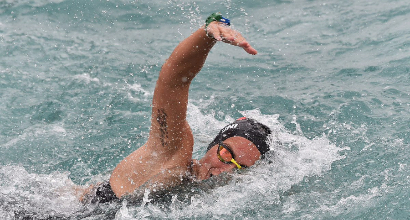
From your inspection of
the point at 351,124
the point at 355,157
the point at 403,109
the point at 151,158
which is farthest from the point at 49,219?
the point at 403,109

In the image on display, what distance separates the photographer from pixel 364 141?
565 cm

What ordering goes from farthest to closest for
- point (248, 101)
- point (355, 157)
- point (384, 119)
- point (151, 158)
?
point (248, 101), point (384, 119), point (355, 157), point (151, 158)


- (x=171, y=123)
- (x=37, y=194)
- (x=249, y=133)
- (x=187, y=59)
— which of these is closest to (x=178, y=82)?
(x=187, y=59)

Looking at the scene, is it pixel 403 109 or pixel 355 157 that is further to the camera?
pixel 403 109

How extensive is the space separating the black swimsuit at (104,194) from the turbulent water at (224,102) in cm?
9

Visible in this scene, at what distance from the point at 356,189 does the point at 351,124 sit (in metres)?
1.60

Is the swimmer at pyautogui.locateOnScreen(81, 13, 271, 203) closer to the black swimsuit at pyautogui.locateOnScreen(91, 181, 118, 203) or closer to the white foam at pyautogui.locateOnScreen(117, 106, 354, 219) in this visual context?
the black swimsuit at pyautogui.locateOnScreen(91, 181, 118, 203)

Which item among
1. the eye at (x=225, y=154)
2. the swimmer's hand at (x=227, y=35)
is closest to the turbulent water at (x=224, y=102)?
the eye at (x=225, y=154)

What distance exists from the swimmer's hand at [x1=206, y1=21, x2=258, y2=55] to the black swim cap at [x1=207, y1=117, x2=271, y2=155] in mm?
1860

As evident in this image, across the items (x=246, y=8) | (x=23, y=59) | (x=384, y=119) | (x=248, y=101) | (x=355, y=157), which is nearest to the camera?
(x=355, y=157)

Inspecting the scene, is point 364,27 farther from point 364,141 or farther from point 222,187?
point 222,187

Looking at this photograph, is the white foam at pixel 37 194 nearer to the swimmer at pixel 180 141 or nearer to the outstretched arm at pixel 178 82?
the swimmer at pixel 180 141

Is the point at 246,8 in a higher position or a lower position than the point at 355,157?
higher

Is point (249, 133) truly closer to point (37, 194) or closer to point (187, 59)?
point (187, 59)
